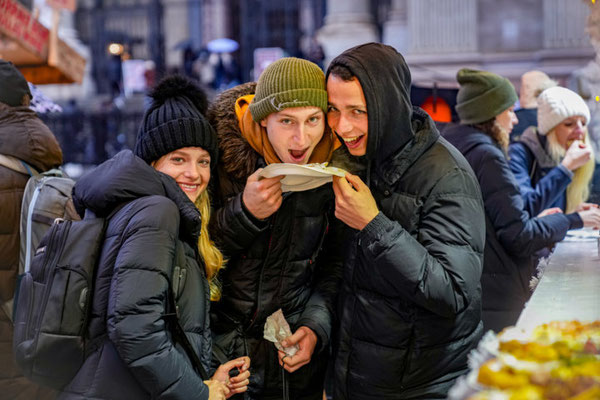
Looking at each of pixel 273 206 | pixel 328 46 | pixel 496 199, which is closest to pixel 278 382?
pixel 273 206

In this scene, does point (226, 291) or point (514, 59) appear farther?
point (514, 59)

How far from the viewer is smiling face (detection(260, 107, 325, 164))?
287cm

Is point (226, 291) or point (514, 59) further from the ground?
point (514, 59)

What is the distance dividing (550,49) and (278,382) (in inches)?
426

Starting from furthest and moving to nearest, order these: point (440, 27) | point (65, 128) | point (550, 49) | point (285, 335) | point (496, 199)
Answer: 1. point (65, 128)
2. point (440, 27)
3. point (550, 49)
4. point (496, 199)
5. point (285, 335)

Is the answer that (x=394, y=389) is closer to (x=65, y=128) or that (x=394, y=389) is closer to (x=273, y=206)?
(x=273, y=206)

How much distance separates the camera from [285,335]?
10.0 ft

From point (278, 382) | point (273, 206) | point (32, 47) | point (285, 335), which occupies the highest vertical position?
point (32, 47)

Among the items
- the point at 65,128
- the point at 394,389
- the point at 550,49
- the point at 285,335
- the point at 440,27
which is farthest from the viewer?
the point at 65,128

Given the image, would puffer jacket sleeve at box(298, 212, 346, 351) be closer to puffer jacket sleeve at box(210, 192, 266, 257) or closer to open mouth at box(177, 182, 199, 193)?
puffer jacket sleeve at box(210, 192, 266, 257)

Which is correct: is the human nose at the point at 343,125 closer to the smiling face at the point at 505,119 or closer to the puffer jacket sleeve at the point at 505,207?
the puffer jacket sleeve at the point at 505,207

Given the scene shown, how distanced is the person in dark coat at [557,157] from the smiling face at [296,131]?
221 centimetres

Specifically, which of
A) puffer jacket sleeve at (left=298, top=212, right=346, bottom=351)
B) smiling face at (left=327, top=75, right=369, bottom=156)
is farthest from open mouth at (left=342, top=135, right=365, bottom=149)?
puffer jacket sleeve at (left=298, top=212, right=346, bottom=351)

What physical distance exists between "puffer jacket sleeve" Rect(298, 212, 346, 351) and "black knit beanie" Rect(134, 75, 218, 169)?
616 mm
